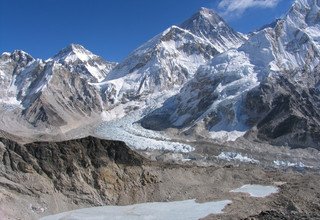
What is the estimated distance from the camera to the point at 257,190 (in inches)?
3666

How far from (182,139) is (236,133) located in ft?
55.7

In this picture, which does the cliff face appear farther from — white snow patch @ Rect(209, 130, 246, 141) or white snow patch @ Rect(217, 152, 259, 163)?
white snow patch @ Rect(209, 130, 246, 141)

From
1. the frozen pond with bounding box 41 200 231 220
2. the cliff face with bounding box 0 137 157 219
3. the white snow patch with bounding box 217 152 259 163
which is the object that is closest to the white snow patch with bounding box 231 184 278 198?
the frozen pond with bounding box 41 200 231 220

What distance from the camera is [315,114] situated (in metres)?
200

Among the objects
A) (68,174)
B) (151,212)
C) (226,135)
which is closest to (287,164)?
(226,135)

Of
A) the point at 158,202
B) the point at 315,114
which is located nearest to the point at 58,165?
the point at 158,202

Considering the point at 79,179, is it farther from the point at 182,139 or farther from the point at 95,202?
the point at 182,139

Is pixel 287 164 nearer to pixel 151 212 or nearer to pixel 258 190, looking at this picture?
pixel 258 190

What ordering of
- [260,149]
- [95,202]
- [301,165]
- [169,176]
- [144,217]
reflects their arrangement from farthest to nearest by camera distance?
1. [260,149]
2. [301,165]
3. [169,176]
4. [95,202]
5. [144,217]

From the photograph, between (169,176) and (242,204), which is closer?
(242,204)

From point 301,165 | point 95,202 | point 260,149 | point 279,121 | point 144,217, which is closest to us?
point 144,217

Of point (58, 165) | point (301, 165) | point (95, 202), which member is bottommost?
point (301, 165)

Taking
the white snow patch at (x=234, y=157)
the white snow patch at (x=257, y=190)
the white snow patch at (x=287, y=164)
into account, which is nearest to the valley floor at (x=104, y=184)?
the white snow patch at (x=257, y=190)

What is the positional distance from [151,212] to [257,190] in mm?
21809
